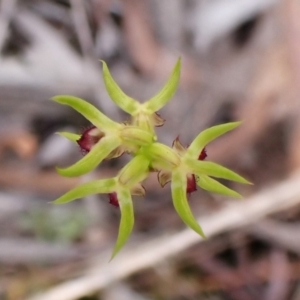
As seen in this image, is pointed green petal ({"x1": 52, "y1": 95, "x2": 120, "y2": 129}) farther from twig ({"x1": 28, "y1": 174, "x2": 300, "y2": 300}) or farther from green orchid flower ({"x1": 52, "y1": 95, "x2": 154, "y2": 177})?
twig ({"x1": 28, "y1": 174, "x2": 300, "y2": 300})

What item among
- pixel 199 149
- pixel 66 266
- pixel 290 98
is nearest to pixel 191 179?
pixel 199 149

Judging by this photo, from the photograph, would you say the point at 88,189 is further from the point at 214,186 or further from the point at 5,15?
the point at 5,15

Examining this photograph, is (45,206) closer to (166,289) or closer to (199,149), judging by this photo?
(166,289)

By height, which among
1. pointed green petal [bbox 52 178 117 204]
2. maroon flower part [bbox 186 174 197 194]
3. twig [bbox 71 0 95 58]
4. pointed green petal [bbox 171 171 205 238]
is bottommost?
pointed green petal [bbox 171 171 205 238]

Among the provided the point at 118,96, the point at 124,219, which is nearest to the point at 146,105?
the point at 118,96

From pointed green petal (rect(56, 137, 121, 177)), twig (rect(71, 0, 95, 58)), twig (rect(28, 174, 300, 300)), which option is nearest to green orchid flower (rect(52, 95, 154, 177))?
pointed green petal (rect(56, 137, 121, 177))

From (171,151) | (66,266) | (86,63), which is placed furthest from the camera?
(86,63)

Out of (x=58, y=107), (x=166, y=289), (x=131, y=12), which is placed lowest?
(x=166, y=289)

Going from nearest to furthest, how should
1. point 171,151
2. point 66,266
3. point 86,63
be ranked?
point 171,151 → point 66,266 → point 86,63
